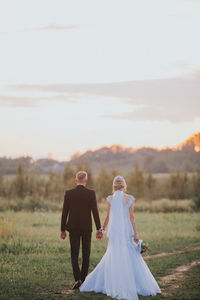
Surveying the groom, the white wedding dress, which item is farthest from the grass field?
the groom

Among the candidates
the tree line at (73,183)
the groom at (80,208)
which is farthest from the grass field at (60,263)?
the tree line at (73,183)

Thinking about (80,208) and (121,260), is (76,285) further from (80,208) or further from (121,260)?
(80,208)

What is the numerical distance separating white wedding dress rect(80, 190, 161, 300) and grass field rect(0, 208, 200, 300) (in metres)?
0.27

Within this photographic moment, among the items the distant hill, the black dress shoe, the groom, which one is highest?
the distant hill

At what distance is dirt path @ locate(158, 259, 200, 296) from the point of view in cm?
1008

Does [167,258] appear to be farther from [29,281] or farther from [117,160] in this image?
[117,160]

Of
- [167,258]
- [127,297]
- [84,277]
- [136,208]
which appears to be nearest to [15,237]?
[167,258]

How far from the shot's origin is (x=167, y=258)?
14922mm

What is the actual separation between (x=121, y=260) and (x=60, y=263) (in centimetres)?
459

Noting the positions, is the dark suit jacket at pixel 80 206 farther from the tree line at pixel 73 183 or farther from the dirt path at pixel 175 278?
the tree line at pixel 73 183

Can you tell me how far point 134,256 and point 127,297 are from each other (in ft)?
2.67

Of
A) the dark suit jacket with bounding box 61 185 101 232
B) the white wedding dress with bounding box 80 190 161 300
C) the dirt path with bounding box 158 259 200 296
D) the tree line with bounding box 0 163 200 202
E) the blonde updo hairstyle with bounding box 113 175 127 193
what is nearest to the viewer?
the white wedding dress with bounding box 80 190 161 300

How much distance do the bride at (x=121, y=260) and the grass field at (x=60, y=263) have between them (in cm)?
28

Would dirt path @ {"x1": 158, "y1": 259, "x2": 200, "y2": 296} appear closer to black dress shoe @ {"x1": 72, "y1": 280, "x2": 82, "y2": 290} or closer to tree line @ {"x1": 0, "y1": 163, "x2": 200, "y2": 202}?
black dress shoe @ {"x1": 72, "y1": 280, "x2": 82, "y2": 290}
